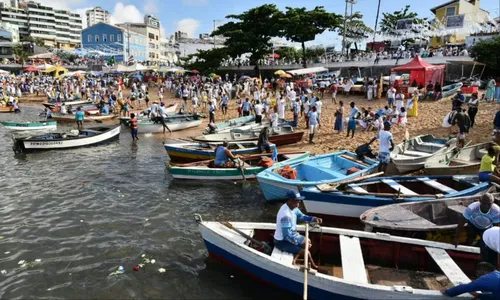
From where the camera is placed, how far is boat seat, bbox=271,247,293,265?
7404mm

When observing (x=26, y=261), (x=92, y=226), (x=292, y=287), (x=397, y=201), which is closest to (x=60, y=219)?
(x=92, y=226)

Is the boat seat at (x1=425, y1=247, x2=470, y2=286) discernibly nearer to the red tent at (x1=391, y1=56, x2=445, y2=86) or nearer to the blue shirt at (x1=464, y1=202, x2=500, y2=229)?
the blue shirt at (x1=464, y1=202, x2=500, y2=229)

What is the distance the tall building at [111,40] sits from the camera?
79938mm

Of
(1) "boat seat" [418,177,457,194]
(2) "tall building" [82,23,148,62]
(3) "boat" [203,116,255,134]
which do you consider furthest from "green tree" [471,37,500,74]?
(2) "tall building" [82,23,148,62]

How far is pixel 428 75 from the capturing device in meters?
29.3

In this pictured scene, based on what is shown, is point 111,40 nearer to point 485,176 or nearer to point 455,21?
point 455,21

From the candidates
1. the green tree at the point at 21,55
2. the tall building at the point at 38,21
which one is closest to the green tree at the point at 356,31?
the green tree at the point at 21,55

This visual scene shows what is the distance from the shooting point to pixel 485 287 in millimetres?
5648

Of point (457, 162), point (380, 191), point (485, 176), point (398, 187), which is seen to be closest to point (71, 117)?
point (380, 191)

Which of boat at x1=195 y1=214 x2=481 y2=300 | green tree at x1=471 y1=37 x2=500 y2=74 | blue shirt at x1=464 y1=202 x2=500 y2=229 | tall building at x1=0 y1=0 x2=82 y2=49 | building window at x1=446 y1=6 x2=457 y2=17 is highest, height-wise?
tall building at x1=0 y1=0 x2=82 y2=49

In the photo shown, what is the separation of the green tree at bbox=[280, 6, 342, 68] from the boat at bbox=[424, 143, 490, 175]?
112 feet

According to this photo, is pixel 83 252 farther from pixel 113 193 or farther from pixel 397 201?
pixel 397 201

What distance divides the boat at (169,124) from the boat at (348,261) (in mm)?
17617

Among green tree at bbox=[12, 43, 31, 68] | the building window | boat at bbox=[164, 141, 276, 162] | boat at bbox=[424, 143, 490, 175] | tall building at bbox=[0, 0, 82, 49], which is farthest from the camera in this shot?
tall building at bbox=[0, 0, 82, 49]
